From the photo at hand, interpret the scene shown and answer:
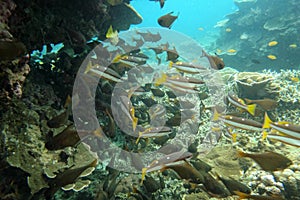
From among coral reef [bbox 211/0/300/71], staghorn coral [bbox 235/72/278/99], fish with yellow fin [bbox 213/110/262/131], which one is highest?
coral reef [bbox 211/0/300/71]

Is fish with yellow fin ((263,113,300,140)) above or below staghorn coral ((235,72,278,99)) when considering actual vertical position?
below

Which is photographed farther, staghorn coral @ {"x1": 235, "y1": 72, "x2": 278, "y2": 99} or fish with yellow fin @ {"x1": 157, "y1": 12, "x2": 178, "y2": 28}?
staghorn coral @ {"x1": 235, "y1": 72, "x2": 278, "y2": 99}

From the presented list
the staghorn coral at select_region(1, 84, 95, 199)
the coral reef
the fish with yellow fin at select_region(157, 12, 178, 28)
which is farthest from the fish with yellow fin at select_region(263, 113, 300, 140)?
the coral reef

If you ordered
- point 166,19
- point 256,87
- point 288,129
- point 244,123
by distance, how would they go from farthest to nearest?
point 256,87 < point 166,19 < point 244,123 < point 288,129

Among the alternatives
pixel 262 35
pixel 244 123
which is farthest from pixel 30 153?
pixel 262 35

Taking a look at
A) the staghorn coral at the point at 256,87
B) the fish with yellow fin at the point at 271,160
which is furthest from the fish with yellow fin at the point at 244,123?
the staghorn coral at the point at 256,87

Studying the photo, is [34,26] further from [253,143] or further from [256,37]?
[256,37]

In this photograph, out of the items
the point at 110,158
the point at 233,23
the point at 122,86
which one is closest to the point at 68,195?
the point at 110,158

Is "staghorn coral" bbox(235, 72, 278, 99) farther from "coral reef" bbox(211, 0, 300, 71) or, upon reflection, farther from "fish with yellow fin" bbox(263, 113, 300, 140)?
"coral reef" bbox(211, 0, 300, 71)

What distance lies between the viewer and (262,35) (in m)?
16.3

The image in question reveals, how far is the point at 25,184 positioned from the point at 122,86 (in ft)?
9.33

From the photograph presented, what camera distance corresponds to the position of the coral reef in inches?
584

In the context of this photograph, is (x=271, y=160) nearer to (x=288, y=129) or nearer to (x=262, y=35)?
(x=288, y=129)

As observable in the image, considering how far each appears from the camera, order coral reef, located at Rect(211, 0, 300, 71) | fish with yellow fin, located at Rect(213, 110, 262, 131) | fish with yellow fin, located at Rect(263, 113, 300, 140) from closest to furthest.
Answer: fish with yellow fin, located at Rect(263, 113, 300, 140) < fish with yellow fin, located at Rect(213, 110, 262, 131) < coral reef, located at Rect(211, 0, 300, 71)
